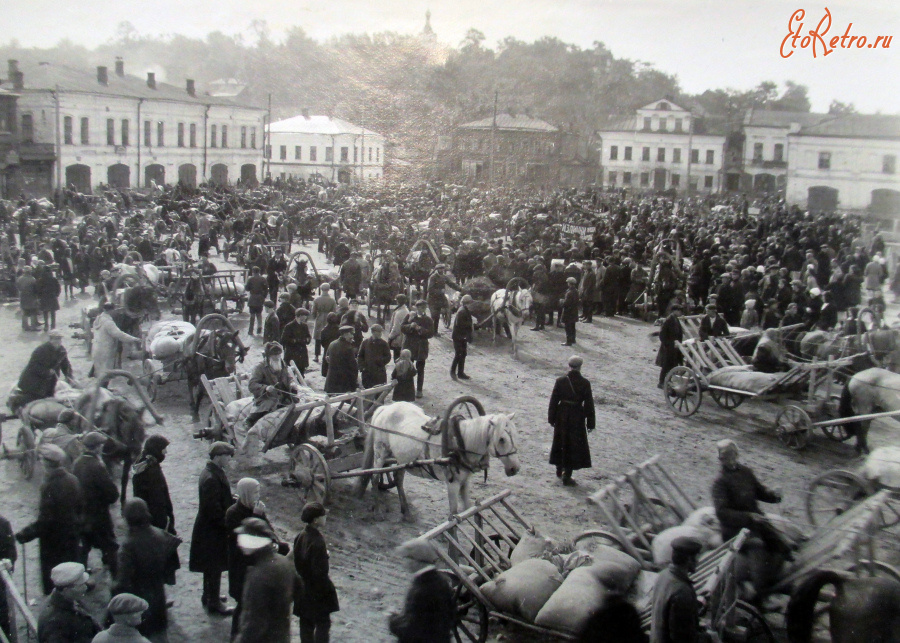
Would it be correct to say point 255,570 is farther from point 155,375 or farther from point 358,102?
point 358,102

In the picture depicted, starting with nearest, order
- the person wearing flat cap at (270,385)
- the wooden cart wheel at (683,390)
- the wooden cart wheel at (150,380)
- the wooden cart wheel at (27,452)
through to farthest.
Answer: the wooden cart wheel at (27,452), the person wearing flat cap at (270,385), the wooden cart wheel at (150,380), the wooden cart wheel at (683,390)

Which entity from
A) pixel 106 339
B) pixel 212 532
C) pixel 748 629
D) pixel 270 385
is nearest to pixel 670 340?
pixel 270 385

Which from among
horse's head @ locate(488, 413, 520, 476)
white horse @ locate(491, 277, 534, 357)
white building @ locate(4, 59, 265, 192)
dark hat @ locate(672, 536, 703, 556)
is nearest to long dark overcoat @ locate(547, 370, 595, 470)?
horse's head @ locate(488, 413, 520, 476)

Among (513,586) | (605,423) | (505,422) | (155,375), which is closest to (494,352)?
(605,423)

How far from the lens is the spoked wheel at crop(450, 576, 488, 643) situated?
564 centimetres

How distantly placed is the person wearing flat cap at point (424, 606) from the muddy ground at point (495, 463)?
1.42 m

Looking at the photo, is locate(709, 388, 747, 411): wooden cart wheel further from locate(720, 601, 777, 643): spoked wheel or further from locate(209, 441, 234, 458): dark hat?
locate(209, 441, 234, 458): dark hat

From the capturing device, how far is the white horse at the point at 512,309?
15.0 meters

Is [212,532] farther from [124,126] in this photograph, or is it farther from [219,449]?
[124,126]

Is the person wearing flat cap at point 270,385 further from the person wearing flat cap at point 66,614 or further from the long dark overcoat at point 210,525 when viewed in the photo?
the person wearing flat cap at point 66,614

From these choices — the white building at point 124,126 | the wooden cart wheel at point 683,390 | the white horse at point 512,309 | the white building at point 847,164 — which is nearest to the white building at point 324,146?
the white building at point 124,126

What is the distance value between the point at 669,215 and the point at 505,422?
17941mm

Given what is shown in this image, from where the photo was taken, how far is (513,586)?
569cm

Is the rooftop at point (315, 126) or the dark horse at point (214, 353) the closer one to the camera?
the dark horse at point (214, 353)
